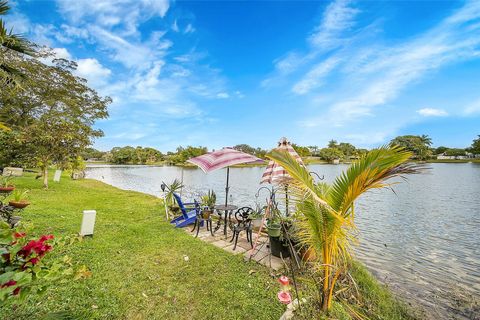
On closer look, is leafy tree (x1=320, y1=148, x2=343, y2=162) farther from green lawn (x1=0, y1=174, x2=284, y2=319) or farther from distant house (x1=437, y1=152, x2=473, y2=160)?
green lawn (x1=0, y1=174, x2=284, y2=319)

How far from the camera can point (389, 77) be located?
41.2 feet

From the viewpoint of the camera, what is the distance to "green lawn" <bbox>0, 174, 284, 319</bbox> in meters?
2.77

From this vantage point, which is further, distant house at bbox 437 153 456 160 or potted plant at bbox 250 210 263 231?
distant house at bbox 437 153 456 160

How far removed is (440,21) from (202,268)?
1228cm

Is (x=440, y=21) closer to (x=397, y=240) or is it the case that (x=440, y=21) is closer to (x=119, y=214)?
(x=397, y=240)

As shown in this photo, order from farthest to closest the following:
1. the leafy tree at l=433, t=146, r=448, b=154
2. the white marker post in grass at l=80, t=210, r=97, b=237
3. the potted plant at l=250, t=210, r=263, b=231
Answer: the leafy tree at l=433, t=146, r=448, b=154 → the potted plant at l=250, t=210, r=263, b=231 → the white marker post in grass at l=80, t=210, r=97, b=237

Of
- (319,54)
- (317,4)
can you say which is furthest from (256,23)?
(319,54)

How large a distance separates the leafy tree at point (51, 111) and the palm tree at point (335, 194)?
39.3 ft

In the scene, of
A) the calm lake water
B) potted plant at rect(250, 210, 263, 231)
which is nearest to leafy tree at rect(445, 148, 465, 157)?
the calm lake water

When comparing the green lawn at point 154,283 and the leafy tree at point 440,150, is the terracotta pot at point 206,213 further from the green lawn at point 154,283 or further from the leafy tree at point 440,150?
the leafy tree at point 440,150

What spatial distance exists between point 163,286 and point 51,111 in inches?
808

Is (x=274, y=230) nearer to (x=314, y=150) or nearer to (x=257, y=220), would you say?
(x=257, y=220)

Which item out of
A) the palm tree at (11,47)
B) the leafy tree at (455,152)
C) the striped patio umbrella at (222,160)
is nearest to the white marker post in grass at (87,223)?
the striped patio umbrella at (222,160)

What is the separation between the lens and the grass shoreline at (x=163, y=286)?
2771 millimetres
